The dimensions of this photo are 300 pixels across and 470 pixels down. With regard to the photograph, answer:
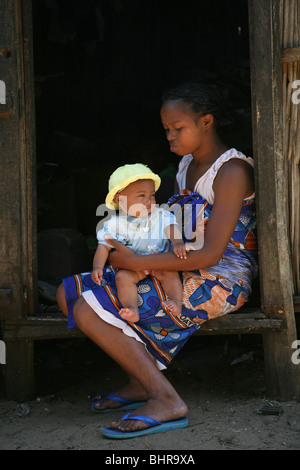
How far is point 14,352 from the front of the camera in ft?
10.5

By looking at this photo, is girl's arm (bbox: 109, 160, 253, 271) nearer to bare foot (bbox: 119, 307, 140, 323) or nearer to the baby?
the baby

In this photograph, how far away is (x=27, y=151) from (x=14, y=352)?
1.09 meters

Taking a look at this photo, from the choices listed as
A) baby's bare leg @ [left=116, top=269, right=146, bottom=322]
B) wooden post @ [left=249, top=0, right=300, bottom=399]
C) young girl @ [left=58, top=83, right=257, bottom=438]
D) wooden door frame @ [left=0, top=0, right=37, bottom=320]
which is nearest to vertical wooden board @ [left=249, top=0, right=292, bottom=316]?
wooden post @ [left=249, top=0, right=300, bottom=399]

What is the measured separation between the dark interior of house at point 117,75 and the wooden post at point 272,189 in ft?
6.09

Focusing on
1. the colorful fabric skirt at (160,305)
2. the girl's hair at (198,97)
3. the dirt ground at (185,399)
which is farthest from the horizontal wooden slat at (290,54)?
the dirt ground at (185,399)

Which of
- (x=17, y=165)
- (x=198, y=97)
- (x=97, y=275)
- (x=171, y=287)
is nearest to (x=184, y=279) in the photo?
(x=171, y=287)

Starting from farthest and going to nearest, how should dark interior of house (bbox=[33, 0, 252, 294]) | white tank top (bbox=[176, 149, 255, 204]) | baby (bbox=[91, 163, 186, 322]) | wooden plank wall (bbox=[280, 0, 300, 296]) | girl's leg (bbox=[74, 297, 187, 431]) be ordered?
1. dark interior of house (bbox=[33, 0, 252, 294])
2. wooden plank wall (bbox=[280, 0, 300, 296])
3. white tank top (bbox=[176, 149, 255, 204])
4. baby (bbox=[91, 163, 186, 322])
5. girl's leg (bbox=[74, 297, 187, 431])

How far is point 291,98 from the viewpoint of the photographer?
3.10 m

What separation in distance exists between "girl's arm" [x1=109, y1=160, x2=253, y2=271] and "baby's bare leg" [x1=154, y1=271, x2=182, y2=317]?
51 mm

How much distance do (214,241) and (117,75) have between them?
2.98m

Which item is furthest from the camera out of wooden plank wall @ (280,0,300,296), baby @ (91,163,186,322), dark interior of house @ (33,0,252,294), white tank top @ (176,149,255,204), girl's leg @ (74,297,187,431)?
dark interior of house @ (33,0,252,294)

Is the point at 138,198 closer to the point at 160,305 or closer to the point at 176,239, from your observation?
the point at 176,239

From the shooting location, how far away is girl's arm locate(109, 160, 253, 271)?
112 inches
